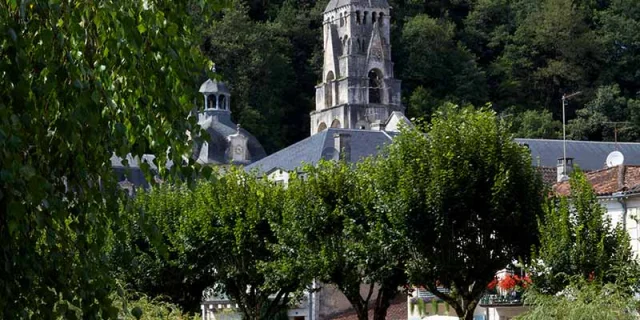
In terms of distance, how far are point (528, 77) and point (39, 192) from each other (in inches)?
4972

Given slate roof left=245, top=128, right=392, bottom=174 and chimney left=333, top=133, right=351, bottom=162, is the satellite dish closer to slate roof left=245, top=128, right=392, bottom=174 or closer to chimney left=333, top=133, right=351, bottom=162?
slate roof left=245, top=128, right=392, bottom=174

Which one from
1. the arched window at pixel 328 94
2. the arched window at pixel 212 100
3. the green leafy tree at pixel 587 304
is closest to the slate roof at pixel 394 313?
the green leafy tree at pixel 587 304

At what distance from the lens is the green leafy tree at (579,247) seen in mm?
37156

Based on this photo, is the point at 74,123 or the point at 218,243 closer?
the point at 74,123

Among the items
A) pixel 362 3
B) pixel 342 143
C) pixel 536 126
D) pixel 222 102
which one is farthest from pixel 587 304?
pixel 362 3

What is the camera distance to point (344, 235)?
1789 inches

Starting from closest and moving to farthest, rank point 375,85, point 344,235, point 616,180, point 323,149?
point 344,235 → point 616,180 → point 323,149 → point 375,85

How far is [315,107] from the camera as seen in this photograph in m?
129

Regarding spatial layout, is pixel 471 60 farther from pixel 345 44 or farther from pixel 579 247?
pixel 579 247

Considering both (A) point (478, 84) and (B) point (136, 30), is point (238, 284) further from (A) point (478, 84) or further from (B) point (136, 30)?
(A) point (478, 84)

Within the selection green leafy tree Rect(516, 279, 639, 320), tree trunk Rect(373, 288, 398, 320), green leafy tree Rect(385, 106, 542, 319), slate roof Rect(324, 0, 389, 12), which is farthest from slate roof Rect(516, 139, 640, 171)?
green leafy tree Rect(516, 279, 639, 320)

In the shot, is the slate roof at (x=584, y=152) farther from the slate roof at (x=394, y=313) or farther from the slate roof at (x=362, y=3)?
the slate roof at (x=362, y=3)

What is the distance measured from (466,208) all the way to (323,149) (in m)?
38.7

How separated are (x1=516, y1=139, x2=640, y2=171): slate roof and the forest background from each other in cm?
2215
